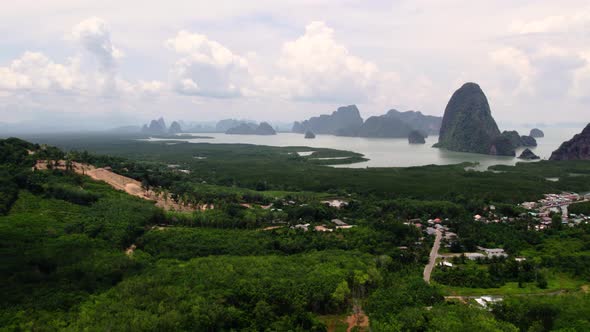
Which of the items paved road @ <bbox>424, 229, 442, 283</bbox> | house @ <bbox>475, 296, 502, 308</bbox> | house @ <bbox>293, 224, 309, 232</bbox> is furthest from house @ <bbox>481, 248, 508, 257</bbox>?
house @ <bbox>293, 224, 309, 232</bbox>

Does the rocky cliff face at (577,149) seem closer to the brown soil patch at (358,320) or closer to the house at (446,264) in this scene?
the house at (446,264)

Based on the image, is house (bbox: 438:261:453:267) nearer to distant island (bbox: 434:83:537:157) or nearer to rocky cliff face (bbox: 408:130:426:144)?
distant island (bbox: 434:83:537:157)

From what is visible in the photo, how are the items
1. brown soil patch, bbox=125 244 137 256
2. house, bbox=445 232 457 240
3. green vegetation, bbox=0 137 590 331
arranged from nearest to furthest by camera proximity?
green vegetation, bbox=0 137 590 331 < brown soil patch, bbox=125 244 137 256 < house, bbox=445 232 457 240

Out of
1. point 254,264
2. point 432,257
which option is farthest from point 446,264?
point 254,264

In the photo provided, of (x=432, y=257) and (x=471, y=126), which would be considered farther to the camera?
(x=471, y=126)

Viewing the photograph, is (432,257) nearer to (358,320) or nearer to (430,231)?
(430,231)

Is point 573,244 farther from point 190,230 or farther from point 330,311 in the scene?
point 190,230
